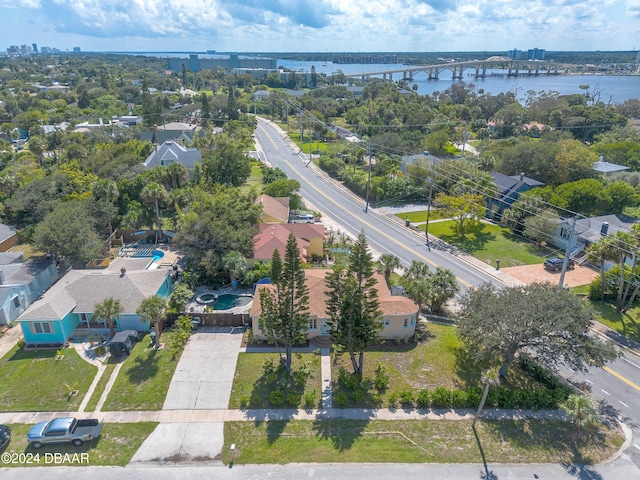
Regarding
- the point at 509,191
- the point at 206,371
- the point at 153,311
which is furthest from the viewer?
the point at 509,191

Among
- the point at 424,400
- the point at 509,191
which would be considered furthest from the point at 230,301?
the point at 509,191

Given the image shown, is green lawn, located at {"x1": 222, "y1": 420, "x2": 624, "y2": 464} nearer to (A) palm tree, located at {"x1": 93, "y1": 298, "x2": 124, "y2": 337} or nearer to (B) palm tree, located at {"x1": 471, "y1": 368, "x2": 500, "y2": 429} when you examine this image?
(B) palm tree, located at {"x1": 471, "y1": 368, "x2": 500, "y2": 429}

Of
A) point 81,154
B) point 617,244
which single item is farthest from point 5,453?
point 81,154

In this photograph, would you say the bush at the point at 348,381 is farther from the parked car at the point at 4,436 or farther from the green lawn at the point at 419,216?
the green lawn at the point at 419,216

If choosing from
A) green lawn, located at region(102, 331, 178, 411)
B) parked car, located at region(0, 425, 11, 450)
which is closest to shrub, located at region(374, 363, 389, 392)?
green lawn, located at region(102, 331, 178, 411)

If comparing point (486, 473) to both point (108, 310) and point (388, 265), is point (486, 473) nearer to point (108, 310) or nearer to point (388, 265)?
point (388, 265)

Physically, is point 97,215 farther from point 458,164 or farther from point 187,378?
point 458,164
